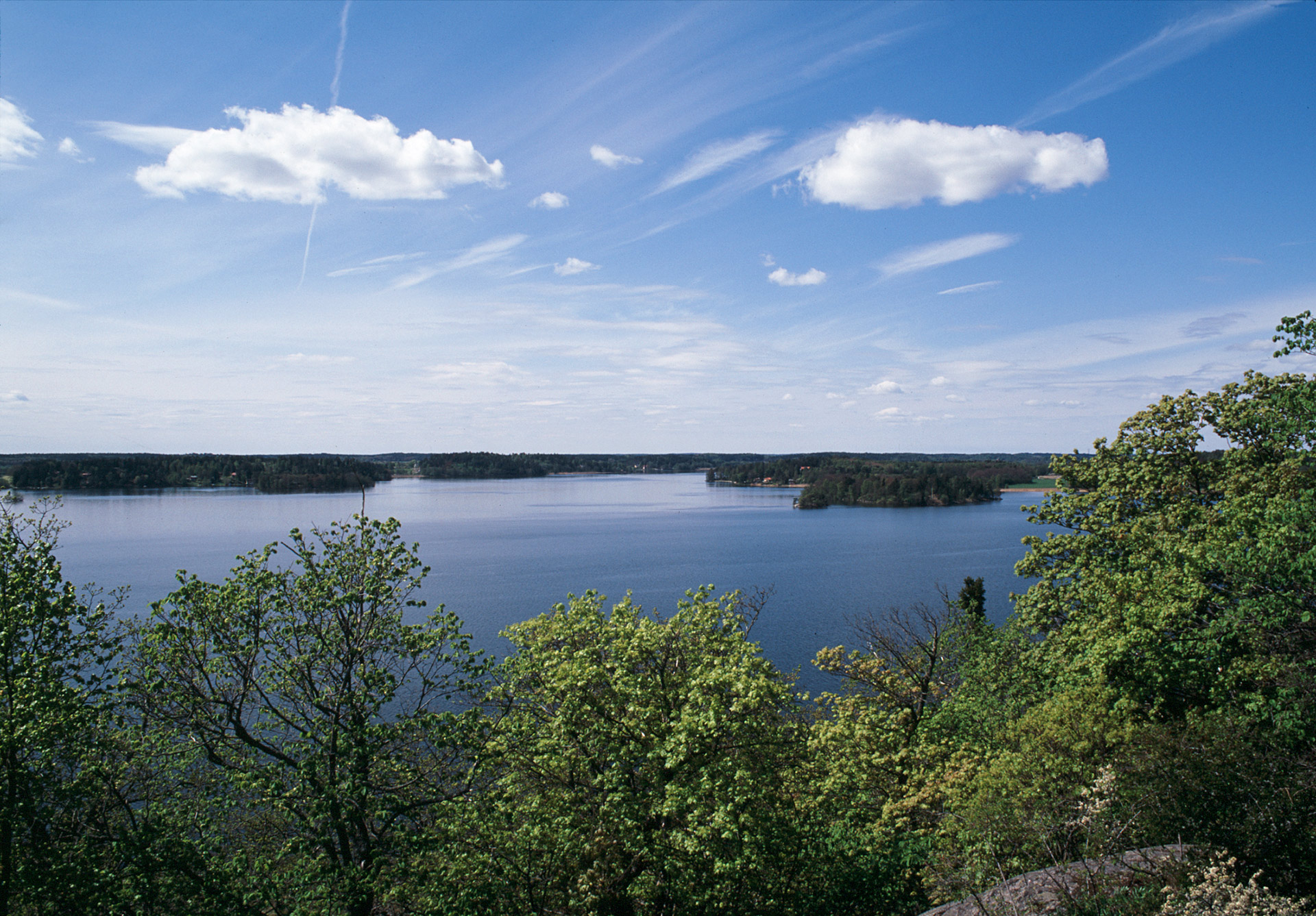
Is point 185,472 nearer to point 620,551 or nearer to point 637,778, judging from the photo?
point 620,551

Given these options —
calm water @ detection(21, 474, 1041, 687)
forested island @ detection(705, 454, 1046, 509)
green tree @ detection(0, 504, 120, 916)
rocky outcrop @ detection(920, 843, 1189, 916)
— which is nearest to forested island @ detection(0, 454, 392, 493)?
calm water @ detection(21, 474, 1041, 687)

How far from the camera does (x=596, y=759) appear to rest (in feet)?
38.7

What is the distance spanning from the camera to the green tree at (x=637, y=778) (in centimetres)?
1089

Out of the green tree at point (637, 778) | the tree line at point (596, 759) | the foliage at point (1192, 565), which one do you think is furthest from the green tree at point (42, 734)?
the foliage at point (1192, 565)

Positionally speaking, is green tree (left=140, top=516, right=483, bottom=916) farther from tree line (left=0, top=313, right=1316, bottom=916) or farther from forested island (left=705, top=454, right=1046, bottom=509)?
forested island (left=705, top=454, right=1046, bottom=509)

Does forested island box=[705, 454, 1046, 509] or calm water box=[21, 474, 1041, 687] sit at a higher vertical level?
forested island box=[705, 454, 1046, 509]

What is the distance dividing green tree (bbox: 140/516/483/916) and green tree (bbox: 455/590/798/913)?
1287 mm

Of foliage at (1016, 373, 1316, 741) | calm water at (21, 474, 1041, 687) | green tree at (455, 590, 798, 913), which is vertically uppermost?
foliage at (1016, 373, 1316, 741)

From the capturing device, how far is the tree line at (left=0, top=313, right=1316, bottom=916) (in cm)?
886

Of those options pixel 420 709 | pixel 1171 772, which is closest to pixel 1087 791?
pixel 1171 772

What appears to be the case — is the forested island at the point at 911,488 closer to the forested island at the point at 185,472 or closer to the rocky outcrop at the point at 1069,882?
the forested island at the point at 185,472

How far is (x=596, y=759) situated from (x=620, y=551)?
2582 inches

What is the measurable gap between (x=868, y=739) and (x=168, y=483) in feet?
584

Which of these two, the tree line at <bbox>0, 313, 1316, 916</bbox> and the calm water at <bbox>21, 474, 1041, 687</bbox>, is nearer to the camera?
the tree line at <bbox>0, 313, 1316, 916</bbox>
